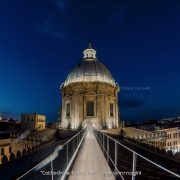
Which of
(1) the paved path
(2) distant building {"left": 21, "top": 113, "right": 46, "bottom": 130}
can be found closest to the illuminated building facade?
(2) distant building {"left": 21, "top": 113, "right": 46, "bottom": 130}

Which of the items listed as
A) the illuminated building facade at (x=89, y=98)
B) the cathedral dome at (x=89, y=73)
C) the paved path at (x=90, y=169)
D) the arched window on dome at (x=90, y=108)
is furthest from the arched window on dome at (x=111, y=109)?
the paved path at (x=90, y=169)

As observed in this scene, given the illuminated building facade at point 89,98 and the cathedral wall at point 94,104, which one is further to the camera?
the illuminated building facade at point 89,98

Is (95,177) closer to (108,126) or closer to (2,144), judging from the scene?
(2,144)

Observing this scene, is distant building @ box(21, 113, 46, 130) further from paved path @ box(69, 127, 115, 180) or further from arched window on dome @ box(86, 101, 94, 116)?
paved path @ box(69, 127, 115, 180)

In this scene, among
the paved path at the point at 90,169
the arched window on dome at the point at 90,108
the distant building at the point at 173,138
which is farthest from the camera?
the distant building at the point at 173,138

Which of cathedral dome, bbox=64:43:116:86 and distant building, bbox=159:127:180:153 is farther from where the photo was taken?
distant building, bbox=159:127:180:153

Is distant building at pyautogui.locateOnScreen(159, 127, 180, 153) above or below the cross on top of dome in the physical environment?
below

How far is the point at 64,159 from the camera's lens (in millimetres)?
6754

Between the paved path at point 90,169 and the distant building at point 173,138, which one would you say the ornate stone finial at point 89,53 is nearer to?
the distant building at point 173,138

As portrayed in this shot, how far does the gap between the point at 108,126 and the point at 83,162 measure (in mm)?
31576

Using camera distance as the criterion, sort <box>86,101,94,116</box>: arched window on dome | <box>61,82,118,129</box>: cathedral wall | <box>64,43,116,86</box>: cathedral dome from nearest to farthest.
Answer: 1. <box>61,82,118,129</box>: cathedral wall
2. <box>86,101,94,116</box>: arched window on dome
3. <box>64,43,116,86</box>: cathedral dome

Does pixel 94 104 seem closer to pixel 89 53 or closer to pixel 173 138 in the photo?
pixel 89 53

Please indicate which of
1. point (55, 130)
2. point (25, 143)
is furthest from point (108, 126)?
point (25, 143)

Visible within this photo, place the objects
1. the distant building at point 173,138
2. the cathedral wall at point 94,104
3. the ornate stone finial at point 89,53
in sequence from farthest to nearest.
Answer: the distant building at point 173,138 < the ornate stone finial at point 89,53 < the cathedral wall at point 94,104
